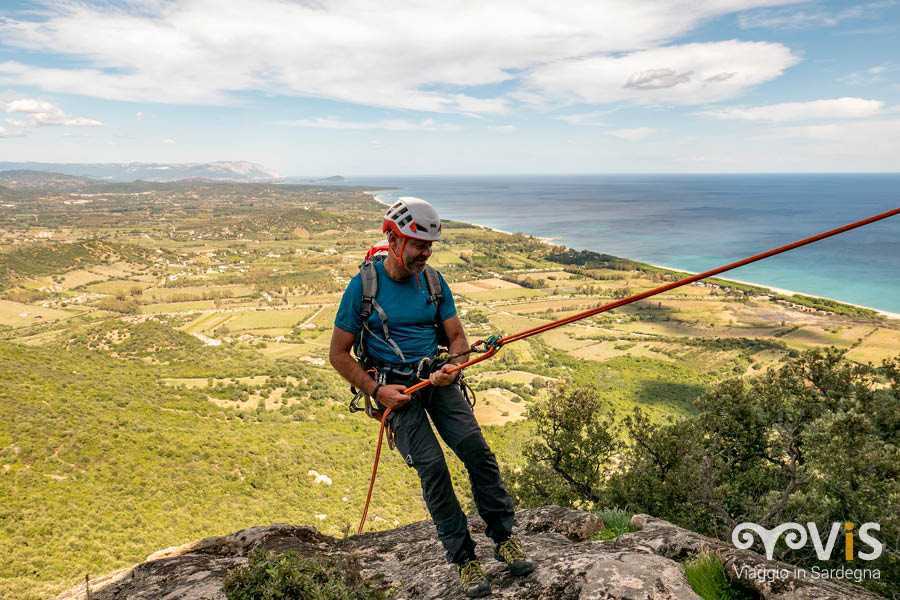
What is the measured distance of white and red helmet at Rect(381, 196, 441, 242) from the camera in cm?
377

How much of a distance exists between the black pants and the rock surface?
0.47 m

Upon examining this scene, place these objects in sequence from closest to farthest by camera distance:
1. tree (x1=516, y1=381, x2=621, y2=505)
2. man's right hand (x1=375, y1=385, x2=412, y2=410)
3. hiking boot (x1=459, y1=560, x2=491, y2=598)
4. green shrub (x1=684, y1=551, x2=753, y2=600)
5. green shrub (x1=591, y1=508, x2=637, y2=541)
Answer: green shrub (x1=684, y1=551, x2=753, y2=600) → hiking boot (x1=459, y1=560, x2=491, y2=598) → man's right hand (x1=375, y1=385, x2=412, y2=410) → green shrub (x1=591, y1=508, x2=637, y2=541) → tree (x1=516, y1=381, x2=621, y2=505)

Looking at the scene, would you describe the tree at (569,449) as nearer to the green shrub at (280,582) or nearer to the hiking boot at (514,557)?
the hiking boot at (514,557)

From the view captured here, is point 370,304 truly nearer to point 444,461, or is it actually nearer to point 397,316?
point 397,316

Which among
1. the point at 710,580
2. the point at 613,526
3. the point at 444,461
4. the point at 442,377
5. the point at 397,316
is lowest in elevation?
the point at 613,526

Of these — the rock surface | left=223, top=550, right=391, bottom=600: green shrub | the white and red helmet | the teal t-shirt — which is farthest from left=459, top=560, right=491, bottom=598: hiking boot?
the white and red helmet

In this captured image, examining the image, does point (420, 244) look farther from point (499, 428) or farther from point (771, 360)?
point (771, 360)

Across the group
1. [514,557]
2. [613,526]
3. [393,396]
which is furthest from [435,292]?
[613,526]

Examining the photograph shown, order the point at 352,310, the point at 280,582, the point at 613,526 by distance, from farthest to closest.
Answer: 1. the point at 613,526
2. the point at 352,310
3. the point at 280,582

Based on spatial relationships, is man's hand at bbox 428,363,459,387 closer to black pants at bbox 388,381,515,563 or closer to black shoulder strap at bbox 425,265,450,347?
black pants at bbox 388,381,515,563

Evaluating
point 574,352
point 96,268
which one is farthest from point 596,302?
point 96,268

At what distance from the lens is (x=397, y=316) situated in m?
3.97

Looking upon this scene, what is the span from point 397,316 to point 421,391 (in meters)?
0.75

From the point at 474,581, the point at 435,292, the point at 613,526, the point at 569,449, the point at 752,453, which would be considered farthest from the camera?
the point at 569,449
